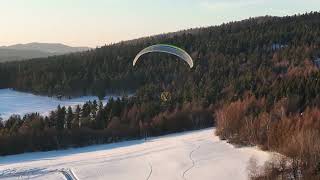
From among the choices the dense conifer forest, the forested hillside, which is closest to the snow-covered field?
the dense conifer forest

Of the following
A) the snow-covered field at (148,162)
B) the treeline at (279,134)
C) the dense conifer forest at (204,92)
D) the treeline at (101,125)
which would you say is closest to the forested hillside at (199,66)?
the dense conifer forest at (204,92)

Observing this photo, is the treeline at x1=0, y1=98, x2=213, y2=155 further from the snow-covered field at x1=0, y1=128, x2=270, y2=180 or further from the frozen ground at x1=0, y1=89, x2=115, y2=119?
the frozen ground at x1=0, y1=89, x2=115, y2=119

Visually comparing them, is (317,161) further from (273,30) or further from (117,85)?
(273,30)

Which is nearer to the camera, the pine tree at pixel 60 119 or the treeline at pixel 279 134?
the treeline at pixel 279 134

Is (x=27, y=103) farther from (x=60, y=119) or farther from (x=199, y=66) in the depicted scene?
(x=60, y=119)

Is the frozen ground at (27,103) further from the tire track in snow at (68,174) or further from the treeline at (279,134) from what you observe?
the tire track in snow at (68,174)

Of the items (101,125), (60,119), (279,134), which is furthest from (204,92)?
(279,134)
